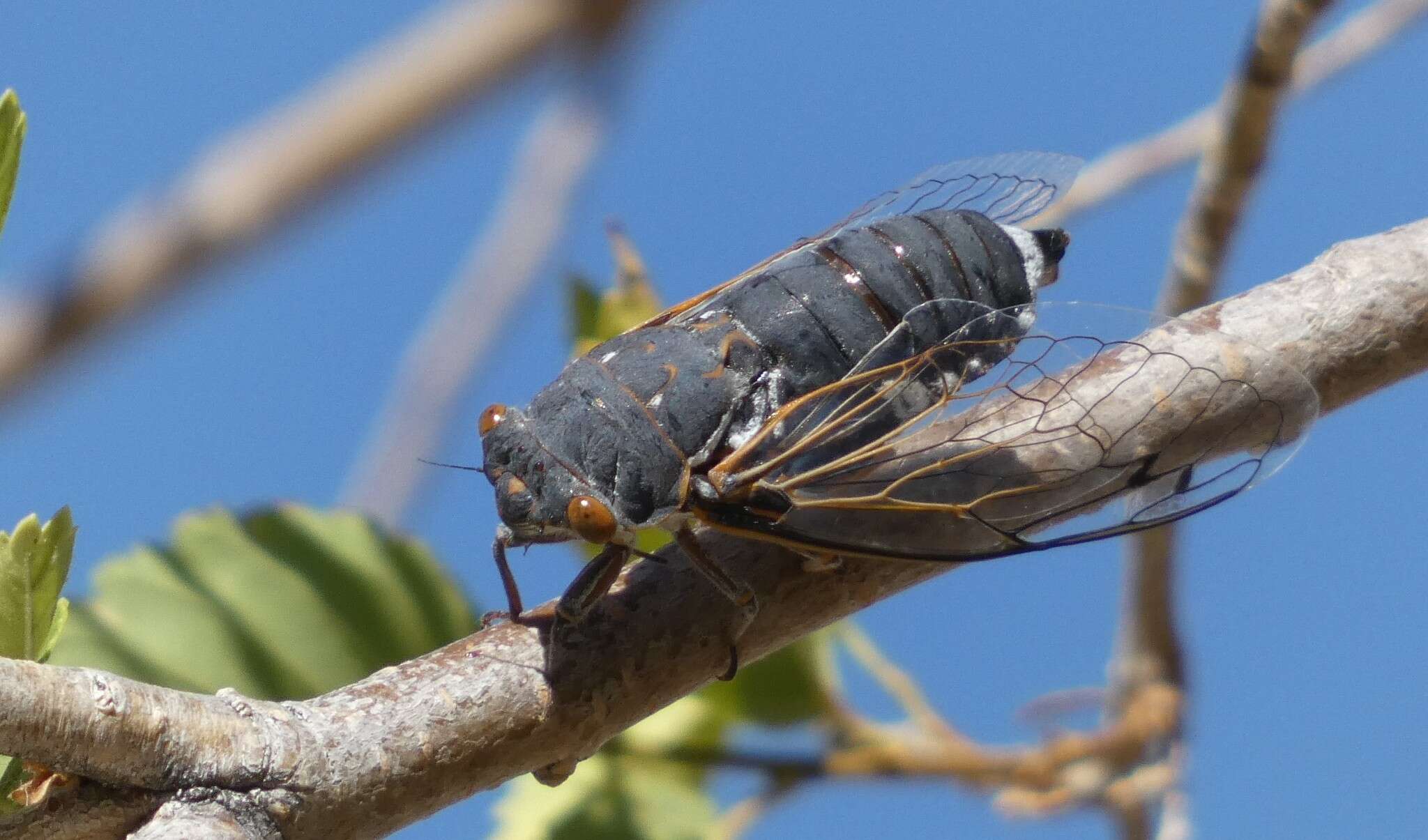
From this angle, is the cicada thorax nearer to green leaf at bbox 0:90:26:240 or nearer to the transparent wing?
the transparent wing

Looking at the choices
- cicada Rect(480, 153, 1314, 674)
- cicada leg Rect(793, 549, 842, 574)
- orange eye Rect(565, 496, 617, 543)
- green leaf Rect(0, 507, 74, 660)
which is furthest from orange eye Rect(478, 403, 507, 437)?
green leaf Rect(0, 507, 74, 660)

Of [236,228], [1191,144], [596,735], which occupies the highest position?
[236,228]

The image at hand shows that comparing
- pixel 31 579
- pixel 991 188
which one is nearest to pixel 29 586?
pixel 31 579

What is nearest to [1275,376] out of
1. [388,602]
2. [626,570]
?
[626,570]

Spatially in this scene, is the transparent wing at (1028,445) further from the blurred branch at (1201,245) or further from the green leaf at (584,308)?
the green leaf at (584,308)

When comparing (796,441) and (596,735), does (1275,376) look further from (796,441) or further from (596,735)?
(596,735)

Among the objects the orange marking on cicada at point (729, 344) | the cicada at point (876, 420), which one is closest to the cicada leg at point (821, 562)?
the cicada at point (876, 420)
